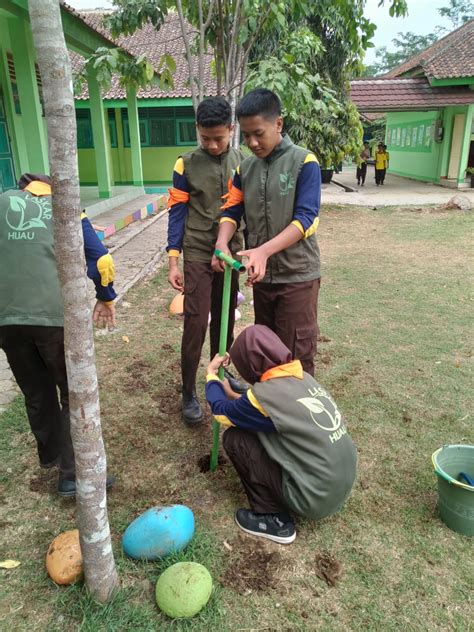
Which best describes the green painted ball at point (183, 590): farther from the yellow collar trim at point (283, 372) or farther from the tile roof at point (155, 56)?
the tile roof at point (155, 56)

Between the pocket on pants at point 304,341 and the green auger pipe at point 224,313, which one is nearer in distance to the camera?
the green auger pipe at point 224,313

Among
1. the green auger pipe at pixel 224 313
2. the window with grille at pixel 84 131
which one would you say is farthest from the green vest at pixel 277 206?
the window with grille at pixel 84 131

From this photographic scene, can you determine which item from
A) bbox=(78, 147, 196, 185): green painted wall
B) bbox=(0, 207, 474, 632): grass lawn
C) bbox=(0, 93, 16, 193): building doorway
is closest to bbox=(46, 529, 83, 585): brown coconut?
bbox=(0, 207, 474, 632): grass lawn

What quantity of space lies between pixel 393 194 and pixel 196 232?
50.4 ft

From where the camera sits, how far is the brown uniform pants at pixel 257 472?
7.62ft

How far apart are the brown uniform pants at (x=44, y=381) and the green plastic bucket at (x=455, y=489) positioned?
5.87ft

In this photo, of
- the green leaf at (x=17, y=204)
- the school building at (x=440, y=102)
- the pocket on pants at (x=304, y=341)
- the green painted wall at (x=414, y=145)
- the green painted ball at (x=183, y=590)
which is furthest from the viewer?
the green painted wall at (x=414, y=145)

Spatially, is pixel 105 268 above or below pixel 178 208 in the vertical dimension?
below

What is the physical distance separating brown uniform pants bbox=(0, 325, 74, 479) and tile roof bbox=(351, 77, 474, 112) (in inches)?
657

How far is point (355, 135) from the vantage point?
13945 millimetres

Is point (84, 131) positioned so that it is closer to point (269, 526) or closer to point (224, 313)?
point (224, 313)

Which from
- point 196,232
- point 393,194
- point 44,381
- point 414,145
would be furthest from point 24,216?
point 414,145

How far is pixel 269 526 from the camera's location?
2.35 meters

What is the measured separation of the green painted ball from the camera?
1908 millimetres
